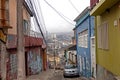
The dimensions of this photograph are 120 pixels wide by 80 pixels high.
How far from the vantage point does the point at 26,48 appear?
30312 millimetres

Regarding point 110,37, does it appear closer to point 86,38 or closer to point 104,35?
point 104,35

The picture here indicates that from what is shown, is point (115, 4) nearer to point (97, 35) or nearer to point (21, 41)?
point (21, 41)

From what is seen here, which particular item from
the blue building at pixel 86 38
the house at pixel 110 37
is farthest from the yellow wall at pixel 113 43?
the blue building at pixel 86 38

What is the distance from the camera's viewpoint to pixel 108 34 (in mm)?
15852

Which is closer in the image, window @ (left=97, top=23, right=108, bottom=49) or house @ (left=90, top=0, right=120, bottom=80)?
house @ (left=90, top=0, right=120, bottom=80)

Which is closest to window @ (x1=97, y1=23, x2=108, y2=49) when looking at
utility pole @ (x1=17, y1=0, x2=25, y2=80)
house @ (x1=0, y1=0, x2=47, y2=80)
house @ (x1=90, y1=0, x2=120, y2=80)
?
house @ (x1=90, y1=0, x2=120, y2=80)

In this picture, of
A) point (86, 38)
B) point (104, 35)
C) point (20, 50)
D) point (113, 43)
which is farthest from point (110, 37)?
point (86, 38)

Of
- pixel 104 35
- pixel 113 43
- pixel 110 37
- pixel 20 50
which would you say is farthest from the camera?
pixel 104 35

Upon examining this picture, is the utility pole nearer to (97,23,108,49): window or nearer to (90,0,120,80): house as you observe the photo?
(90,0,120,80): house

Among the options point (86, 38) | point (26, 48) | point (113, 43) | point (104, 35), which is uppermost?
point (86, 38)

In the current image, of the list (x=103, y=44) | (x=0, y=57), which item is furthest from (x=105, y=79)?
(x=0, y=57)

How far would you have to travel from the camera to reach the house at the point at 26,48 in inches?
887

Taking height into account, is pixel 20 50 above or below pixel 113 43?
below

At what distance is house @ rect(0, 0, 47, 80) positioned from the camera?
887 inches
